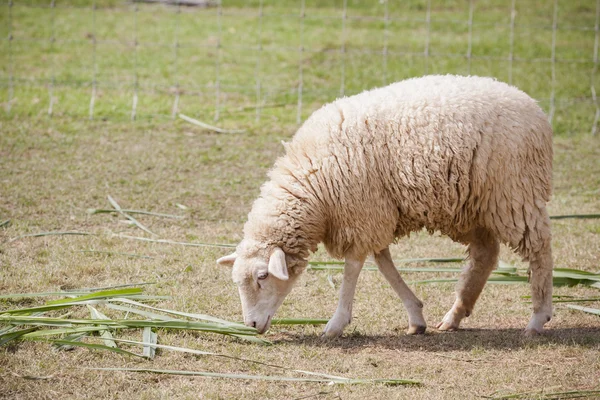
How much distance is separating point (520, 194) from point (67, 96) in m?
8.36

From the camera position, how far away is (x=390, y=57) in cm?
1398

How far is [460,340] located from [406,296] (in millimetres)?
481

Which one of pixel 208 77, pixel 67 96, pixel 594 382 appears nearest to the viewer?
pixel 594 382

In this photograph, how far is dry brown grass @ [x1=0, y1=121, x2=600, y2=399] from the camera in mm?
4469

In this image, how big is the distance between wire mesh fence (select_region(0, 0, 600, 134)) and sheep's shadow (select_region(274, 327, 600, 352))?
6.16m

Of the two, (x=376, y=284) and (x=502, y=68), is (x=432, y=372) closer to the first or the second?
(x=376, y=284)

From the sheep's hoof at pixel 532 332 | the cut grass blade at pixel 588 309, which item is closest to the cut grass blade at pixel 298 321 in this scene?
the sheep's hoof at pixel 532 332

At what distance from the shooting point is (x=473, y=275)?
5590mm

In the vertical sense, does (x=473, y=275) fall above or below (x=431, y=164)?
below

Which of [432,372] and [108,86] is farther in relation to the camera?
[108,86]

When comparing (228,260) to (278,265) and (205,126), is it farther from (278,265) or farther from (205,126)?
(205,126)

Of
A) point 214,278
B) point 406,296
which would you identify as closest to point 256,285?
point 406,296

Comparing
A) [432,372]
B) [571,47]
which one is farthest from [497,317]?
[571,47]

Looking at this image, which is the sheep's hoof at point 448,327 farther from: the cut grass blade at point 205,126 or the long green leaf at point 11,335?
the cut grass blade at point 205,126
